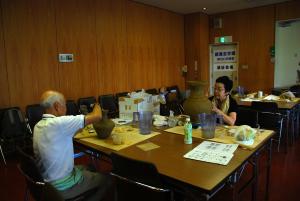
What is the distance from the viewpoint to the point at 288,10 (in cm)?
678

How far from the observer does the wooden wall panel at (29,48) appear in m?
4.24

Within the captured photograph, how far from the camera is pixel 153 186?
149 cm

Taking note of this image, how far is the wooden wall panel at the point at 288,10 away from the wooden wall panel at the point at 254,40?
0.50ft

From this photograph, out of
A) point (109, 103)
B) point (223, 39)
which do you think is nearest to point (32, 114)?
point (109, 103)

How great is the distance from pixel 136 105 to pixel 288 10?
5983 millimetres

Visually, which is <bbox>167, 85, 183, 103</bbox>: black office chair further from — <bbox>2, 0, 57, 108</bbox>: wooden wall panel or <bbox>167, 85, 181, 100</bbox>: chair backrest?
<bbox>2, 0, 57, 108</bbox>: wooden wall panel

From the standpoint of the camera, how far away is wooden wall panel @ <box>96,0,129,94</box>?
18.4ft

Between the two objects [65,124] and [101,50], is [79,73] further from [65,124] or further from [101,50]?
[65,124]

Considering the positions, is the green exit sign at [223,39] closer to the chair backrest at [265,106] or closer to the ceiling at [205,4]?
the ceiling at [205,4]

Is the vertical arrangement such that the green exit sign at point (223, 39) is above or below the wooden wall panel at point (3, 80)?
above

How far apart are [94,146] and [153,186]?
76 centimetres

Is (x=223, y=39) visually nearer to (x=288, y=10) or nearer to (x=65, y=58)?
(x=288, y=10)

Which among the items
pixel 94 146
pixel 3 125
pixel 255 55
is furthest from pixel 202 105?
pixel 255 55

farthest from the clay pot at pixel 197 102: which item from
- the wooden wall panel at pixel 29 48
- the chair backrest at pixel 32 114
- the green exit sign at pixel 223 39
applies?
the green exit sign at pixel 223 39
